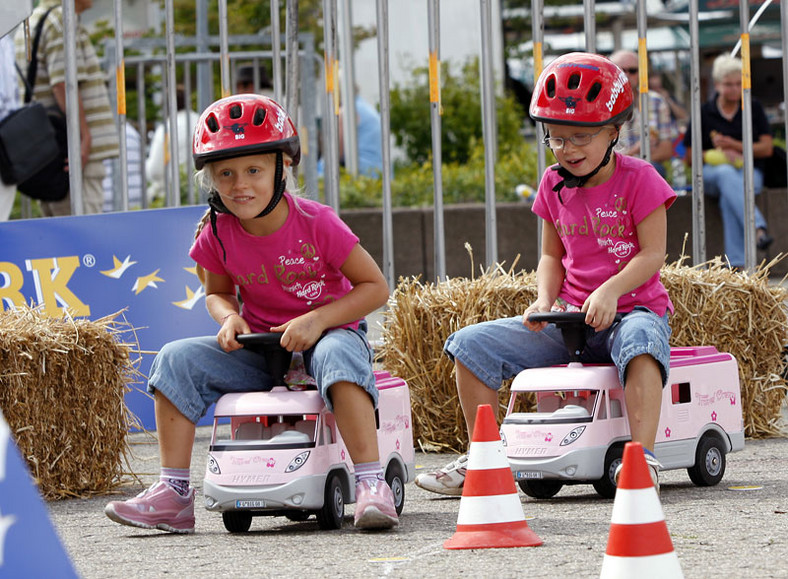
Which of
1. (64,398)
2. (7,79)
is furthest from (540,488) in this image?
(7,79)

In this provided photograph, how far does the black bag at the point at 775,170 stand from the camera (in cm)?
1055

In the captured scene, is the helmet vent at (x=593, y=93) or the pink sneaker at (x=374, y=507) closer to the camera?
the pink sneaker at (x=374, y=507)

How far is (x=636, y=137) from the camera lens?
30.9 feet

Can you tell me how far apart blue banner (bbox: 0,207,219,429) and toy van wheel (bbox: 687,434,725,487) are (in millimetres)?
2593

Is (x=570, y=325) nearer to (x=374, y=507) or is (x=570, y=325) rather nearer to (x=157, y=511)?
(x=374, y=507)

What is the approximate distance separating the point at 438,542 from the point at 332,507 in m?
0.45

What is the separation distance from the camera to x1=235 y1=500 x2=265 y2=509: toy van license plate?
13.2 feet

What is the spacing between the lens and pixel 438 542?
381 cm

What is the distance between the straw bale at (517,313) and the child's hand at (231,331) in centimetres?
164

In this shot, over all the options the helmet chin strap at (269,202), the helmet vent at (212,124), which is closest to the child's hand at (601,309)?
the helmet chin strap at (269,202)

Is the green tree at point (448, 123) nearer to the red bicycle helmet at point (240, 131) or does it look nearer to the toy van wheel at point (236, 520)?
the red bicycle helmet at point (240, 131)

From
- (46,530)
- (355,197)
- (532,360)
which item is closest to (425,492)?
(532,360)

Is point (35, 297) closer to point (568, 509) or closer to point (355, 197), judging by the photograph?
point (568, 509)

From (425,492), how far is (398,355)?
1.06 meters
